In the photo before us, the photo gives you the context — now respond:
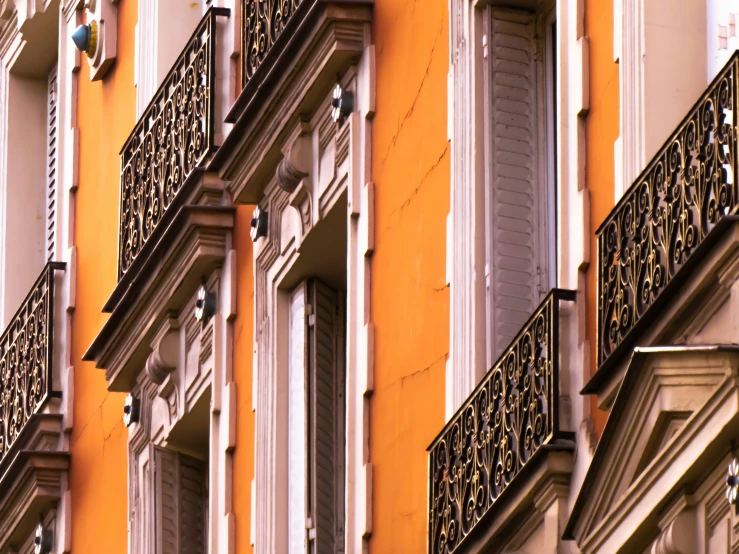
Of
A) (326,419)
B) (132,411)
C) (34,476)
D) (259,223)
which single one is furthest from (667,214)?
(34,476)

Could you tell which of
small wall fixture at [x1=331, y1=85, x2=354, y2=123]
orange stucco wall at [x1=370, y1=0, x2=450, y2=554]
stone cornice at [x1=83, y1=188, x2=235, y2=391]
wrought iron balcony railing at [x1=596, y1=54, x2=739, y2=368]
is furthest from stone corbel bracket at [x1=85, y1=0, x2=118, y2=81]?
wrought iron balcony railing at [x1=596, y1=54, x2=739, y2=368]

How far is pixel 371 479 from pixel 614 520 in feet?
10.1

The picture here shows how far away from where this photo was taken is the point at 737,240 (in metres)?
8.50

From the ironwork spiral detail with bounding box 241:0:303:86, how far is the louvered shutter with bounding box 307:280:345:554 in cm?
126

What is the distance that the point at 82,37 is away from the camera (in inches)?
700

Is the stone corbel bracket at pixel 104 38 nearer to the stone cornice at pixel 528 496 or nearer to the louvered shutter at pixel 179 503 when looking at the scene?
the louvered shutter at pixel 179 503

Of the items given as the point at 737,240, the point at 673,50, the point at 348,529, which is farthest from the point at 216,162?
the point at 737,240

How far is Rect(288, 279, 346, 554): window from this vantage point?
520 inches

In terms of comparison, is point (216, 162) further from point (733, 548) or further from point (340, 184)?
point (733, 548)

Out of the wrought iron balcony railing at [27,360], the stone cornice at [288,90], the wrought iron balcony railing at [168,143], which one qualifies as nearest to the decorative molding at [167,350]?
the wrought iron balcony railing at [168,143]

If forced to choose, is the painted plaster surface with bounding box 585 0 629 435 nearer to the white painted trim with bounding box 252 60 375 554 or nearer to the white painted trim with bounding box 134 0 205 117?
the white painted trim with bounding box 252 60 375 554

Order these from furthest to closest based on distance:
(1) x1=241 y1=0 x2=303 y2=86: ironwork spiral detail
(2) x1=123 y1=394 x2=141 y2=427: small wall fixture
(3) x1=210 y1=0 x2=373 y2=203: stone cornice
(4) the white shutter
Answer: (2) x1=123 y1=394 x2=141 y2=427: small wall fixture < (1) x1=241 y1=0 x2=303 y2=86: ironwork spiral detail < (4) the white shutter < (3) x1=210 y1=0 x2=373 y2=203: stone cornice

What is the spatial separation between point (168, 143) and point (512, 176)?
468 centimetres

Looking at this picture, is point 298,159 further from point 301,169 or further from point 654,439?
point 654,439
